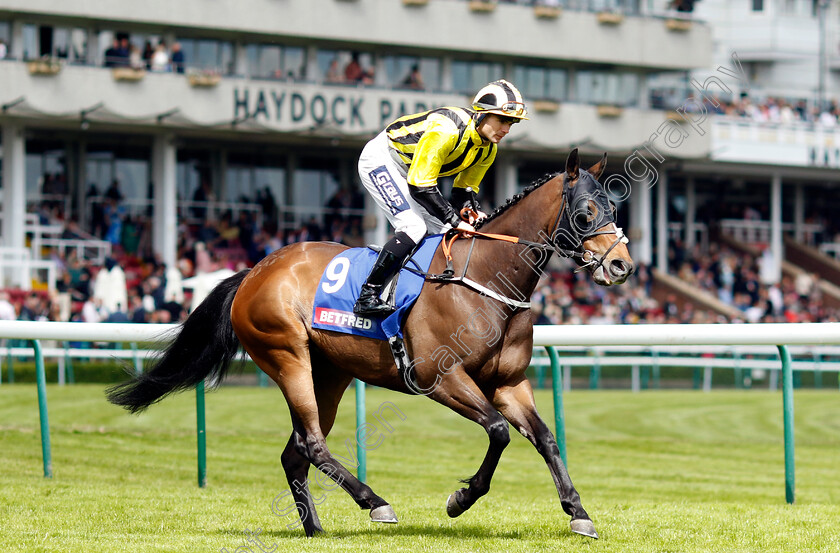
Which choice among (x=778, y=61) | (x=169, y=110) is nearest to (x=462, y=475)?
(x=169, y=110)

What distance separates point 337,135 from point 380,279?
63.7ft

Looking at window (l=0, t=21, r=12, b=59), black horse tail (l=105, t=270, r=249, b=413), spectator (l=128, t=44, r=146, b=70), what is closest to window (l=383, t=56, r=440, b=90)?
spectator (l=128, t=44, r=146, b=70)

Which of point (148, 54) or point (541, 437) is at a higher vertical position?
point (148, 54)

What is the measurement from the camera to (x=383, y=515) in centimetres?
487

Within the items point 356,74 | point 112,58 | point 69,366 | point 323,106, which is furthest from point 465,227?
point 356,74

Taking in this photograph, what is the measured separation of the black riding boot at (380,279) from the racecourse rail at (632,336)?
1.33 meters

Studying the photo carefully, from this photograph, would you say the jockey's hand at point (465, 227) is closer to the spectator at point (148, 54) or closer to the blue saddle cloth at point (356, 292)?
the blue saddle cloth at point (356, 292)

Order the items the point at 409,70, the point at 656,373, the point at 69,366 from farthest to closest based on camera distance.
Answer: the point at 409,70, the point at 656,373, the point at 69,366

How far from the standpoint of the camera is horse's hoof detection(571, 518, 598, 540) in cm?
469

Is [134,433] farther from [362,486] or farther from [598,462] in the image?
[362,486]

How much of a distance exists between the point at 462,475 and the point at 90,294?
9947 mm

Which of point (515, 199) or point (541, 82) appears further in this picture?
point (541, 82)

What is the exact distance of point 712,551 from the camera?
173 inches

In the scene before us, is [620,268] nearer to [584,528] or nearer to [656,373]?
[584,528]
